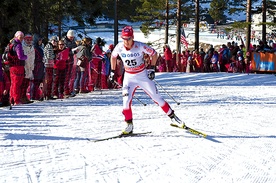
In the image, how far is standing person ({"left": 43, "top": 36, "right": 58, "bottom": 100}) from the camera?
41.8ft

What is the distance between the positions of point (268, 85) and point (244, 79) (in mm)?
2709

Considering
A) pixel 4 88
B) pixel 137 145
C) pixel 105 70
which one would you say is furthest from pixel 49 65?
pixel 137 145

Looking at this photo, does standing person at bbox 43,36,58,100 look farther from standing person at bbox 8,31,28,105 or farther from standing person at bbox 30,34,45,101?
standing person at bbox 8,31,28,105

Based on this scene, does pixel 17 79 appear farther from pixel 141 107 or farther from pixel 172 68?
pixel 172 68

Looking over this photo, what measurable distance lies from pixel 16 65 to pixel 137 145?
5.13m

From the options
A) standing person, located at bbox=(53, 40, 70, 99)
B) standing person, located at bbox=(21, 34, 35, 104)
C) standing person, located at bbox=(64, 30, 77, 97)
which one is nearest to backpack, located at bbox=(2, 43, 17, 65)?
standing person, located at bbox=(21, 34, 35, 104)

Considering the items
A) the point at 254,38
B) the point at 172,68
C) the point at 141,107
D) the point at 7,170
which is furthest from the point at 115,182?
the point at 254,38

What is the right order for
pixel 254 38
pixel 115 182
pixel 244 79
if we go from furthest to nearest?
pixel 254 38
pixel 244 79
pixel 115 182

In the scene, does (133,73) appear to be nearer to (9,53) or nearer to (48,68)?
(9,53)

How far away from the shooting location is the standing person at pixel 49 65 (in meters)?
12.7

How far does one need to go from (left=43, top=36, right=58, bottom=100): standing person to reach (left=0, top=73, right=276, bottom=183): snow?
55 cm

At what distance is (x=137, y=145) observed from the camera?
7.27 metres

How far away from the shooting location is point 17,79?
11.4 m

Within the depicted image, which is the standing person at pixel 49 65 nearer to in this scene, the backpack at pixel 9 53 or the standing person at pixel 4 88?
the standing person at pixel 4 88
